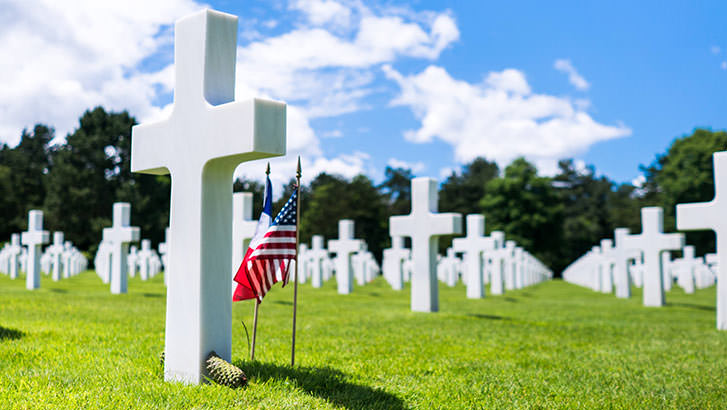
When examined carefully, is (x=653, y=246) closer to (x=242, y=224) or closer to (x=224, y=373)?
(x=242, y=224)

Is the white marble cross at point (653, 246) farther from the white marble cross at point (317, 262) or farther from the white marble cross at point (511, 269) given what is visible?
the white marble cross at point (317, 262)

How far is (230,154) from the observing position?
460 centimetres

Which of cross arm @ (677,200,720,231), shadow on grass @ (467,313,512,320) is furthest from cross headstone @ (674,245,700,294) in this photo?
shadow on grass @ (467,313,512,320)

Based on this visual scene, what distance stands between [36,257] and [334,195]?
39.8 metres

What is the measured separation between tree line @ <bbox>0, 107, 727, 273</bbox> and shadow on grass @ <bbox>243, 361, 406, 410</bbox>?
1273 inches

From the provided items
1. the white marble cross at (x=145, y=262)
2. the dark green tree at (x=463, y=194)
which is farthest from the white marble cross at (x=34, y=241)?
the dark green tree at (x=463, y=194)

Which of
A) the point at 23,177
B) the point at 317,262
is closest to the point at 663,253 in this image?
the point at 317,262

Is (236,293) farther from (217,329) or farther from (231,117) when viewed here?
(231,117)

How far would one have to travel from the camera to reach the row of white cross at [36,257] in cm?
1634

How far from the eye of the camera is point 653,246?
15445 millimetres

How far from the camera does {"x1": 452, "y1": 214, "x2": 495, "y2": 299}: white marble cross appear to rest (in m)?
17.0

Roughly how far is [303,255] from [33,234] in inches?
426

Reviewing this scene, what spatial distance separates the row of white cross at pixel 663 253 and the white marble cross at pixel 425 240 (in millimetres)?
Result: 4359

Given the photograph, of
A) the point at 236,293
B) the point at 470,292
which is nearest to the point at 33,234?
the point at 470,292
